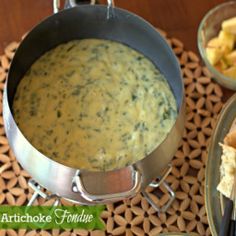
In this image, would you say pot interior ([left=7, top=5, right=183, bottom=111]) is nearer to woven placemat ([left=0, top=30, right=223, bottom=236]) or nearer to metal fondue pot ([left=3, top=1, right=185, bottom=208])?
metal fondue pot ([left=3, top=1, right=185, bottom=208])

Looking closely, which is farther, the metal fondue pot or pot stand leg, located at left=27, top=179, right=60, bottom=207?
pot stand leg, located at left=27, top=179, right=60, bottom=207

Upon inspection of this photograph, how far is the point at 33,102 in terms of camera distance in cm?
110

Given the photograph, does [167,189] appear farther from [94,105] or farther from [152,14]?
[152,14]

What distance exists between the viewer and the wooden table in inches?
52.1

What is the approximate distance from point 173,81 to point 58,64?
26cm

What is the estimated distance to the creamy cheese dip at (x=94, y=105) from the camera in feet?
3.45

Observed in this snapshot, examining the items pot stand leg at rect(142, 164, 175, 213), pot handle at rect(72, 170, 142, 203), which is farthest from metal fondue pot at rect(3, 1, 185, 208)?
pot stand leg at rect(142, 164, 175, 213)

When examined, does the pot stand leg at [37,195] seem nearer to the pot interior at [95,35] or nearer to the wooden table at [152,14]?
the pot interior at [95,35]

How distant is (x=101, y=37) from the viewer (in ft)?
3.94

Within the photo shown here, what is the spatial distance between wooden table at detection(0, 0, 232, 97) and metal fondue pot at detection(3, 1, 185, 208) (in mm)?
197

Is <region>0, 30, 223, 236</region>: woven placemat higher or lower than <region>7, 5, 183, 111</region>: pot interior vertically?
lower

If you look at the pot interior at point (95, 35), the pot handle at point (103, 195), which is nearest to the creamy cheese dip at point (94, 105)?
the pot interior at point (95, 35)

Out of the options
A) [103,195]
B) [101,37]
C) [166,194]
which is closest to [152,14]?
[101,37]

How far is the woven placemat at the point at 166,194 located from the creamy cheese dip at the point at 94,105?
0.15 m
